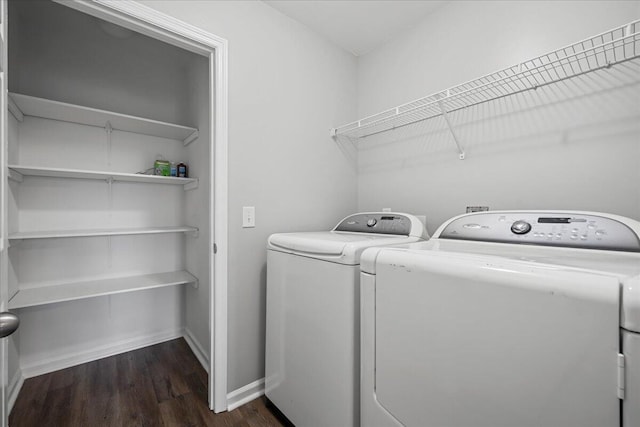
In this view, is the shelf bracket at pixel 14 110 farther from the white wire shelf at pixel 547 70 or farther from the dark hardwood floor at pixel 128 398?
the white wire shelf at pixel 547 70

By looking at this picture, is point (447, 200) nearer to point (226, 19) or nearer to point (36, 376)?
point (226, 19)

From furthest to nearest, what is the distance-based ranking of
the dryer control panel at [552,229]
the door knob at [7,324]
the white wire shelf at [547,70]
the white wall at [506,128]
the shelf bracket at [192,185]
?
the shelf bracket at [192,185], the white wall at [506,128], the white wire shelf at [547,70], the dryer control panel at [552,229], the door knob at [7,324]

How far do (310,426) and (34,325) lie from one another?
2095 mm

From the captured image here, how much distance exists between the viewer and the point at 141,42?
2326mm

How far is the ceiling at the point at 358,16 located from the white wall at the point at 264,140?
79 mm

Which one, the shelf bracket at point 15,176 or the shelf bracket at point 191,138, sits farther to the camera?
the shelf bracket at point 191,138

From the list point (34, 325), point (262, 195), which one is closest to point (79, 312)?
point (34, 325)

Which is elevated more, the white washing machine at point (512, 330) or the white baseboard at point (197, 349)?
the white washing machine at point (512, 330)

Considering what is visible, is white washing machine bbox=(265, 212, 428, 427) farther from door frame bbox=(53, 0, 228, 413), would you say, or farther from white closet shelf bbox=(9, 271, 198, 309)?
white closet shelf bbox=(9, 271, 198, 309)

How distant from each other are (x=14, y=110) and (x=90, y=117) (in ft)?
1.23

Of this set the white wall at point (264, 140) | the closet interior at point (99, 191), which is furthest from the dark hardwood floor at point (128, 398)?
the white wall at point (264, 140)

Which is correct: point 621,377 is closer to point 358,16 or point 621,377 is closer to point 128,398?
point 358,16

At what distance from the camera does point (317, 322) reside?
1.23 m

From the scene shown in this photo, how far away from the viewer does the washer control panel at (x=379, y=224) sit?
5.00 feet
